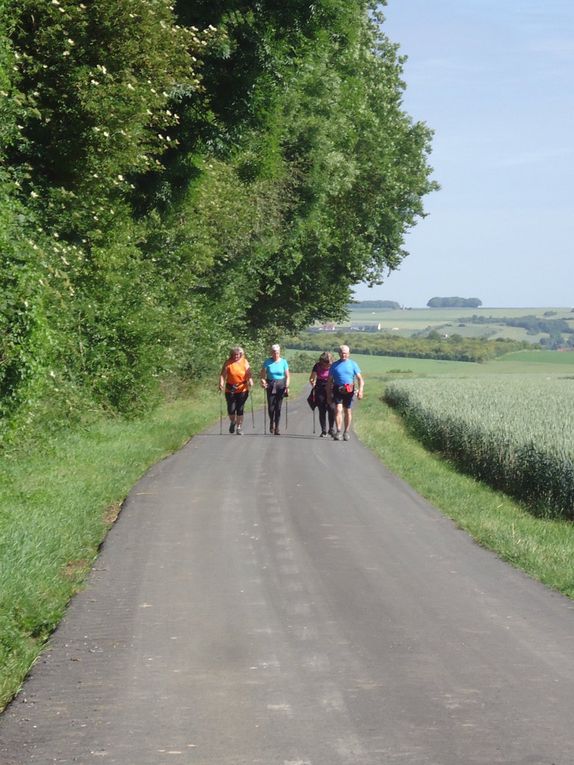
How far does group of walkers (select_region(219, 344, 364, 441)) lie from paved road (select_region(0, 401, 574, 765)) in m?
11.5

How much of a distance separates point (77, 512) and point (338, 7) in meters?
15.3

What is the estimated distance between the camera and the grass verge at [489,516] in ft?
38.8

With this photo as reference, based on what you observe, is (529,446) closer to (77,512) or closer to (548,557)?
(548,557)

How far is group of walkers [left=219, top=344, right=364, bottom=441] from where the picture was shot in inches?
1012

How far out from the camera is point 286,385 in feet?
87.0

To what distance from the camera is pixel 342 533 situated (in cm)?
1309

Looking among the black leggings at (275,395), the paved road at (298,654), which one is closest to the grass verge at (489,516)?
the paved road at (298,654)

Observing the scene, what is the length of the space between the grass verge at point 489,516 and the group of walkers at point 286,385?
955mm

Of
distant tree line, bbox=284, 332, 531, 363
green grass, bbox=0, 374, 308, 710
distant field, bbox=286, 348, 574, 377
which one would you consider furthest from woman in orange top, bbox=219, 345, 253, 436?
distant tree line, bbox=284, 332, 531, 363

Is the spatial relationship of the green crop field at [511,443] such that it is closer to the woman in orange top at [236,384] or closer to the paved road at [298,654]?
the woman in orange top at [236,384]

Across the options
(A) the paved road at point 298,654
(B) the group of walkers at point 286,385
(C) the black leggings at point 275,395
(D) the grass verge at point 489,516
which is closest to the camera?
(A) the paved road at point 298,654

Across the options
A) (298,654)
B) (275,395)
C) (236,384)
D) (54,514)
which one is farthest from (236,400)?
(298,654)

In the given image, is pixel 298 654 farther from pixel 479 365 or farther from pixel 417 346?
pixel 417 346

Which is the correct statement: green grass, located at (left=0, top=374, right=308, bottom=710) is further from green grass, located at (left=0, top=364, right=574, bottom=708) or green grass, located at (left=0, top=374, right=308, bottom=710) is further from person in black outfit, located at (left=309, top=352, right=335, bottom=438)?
person in black outfit, located at (left=309, top=352, right=335, bottom=438)
